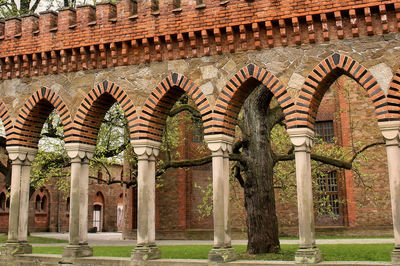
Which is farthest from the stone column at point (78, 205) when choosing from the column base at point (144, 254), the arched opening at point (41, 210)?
the arched opening at point (41, 210)

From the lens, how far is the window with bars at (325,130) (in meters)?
25.5

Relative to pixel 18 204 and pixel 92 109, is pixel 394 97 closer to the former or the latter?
pixel 92 109

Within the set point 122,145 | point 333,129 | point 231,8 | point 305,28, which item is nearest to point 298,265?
point 305,28

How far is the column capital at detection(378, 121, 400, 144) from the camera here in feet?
28.0

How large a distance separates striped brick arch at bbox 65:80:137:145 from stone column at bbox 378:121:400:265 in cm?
560

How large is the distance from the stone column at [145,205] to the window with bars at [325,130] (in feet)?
55.8

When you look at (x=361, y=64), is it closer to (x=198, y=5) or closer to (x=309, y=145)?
(x=309, y=145)

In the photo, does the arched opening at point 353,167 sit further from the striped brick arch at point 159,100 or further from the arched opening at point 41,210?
the arched opening at point 41,210

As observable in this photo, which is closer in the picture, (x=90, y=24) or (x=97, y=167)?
(x=90, y=24)

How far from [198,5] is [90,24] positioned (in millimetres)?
2794

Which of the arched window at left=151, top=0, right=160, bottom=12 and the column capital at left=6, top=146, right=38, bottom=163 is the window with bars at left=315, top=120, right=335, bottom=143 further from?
the column capital at left=6, top=146, right=38, bottom=163

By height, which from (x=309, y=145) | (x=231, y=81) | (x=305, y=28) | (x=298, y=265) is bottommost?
(x=298, y=265)

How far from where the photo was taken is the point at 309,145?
9312 millimetres

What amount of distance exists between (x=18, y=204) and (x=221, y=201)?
17.4 feet
